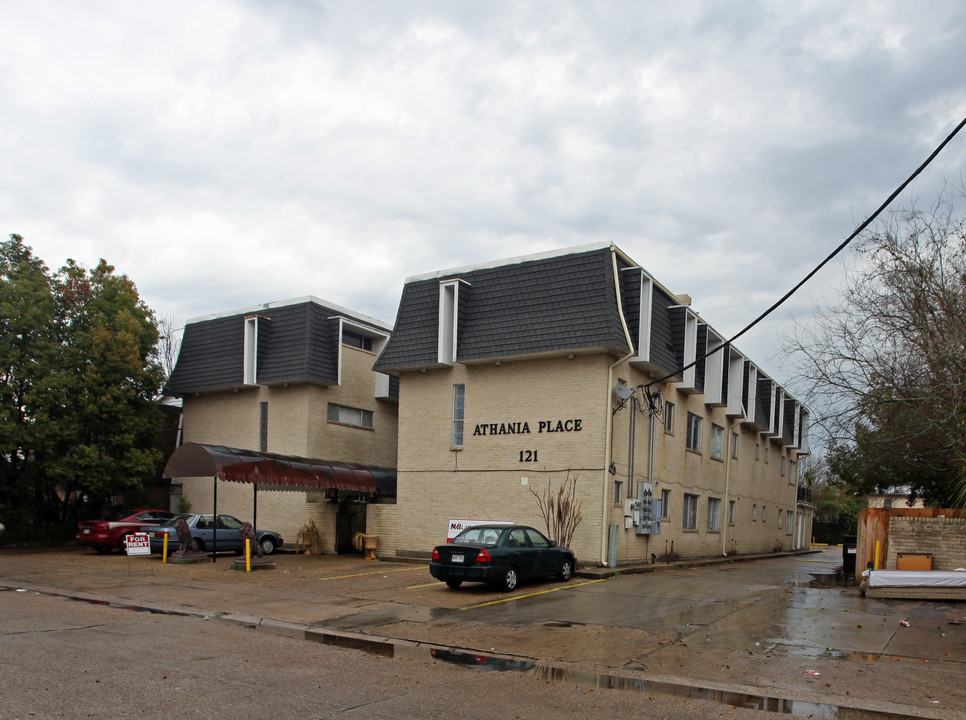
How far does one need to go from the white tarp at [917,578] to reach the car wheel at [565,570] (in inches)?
248

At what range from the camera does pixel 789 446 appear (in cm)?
4338

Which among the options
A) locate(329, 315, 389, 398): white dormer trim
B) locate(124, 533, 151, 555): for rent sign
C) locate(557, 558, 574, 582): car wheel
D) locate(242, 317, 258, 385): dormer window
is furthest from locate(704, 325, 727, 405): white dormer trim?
locate(124, 533, 151, 555): for rent sign

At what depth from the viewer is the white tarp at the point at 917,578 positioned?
48.6ft

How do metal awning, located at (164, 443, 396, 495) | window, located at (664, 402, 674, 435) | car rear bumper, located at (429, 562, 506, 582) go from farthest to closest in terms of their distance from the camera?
window, located at (664, 402, 674, 435) → metal awning, located at (164, 443, 396, 495) → car rear bumper, located at (429, 562, 506, 582)

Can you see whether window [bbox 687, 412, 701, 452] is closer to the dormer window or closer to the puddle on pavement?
the dormer window

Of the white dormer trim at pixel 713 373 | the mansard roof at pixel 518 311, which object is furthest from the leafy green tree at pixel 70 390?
the white dormer trim at pixel 713 373

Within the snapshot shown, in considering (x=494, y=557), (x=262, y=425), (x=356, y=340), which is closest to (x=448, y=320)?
(x=356, y=340)

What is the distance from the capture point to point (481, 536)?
55.1ft

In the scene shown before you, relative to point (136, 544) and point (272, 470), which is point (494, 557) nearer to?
point (272, 470)

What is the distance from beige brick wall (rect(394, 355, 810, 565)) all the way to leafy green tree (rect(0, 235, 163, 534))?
10.4m

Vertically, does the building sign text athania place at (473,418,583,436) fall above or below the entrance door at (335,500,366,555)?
above

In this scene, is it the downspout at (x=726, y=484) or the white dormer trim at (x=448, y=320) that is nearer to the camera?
the white dormer trim at (x=448, y=320)

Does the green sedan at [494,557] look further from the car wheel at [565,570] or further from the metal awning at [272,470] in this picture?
the metal awning at [272,470]

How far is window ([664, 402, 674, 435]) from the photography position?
25.0 meters
